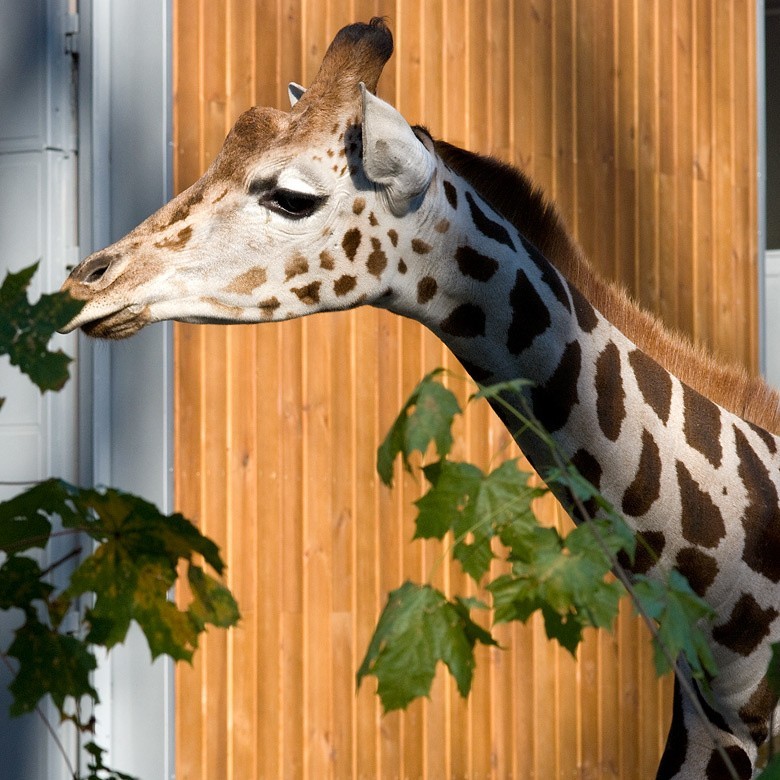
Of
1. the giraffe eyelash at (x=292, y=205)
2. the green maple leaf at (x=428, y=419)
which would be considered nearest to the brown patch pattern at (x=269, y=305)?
the giraffe eyelash at (x=292, y=205)

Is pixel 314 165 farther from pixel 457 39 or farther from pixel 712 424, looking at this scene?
pixel 457 39

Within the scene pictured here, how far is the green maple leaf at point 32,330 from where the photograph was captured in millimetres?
1094

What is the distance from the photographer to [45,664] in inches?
45.3

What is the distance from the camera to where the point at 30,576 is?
1.17 m

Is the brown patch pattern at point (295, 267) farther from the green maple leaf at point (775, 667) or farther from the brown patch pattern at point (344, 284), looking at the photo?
the green maple leaf at point (775, 667)

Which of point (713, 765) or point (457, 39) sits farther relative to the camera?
point (457, 39)

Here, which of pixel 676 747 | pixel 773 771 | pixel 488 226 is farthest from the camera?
pixel 676 747

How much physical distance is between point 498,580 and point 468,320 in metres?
1.05

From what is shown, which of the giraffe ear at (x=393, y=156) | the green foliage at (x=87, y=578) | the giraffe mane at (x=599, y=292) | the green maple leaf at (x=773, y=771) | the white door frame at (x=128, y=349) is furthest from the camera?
the white door frame at (x=128, y=349)

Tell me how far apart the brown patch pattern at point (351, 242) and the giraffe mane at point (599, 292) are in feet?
0.86

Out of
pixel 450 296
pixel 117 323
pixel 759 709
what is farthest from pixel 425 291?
pixel 759 709

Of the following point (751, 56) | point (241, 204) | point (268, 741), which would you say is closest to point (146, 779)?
point (268, 741)

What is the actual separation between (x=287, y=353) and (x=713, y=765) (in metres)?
1.74

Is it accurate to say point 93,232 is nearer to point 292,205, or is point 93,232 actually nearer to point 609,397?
point 292,205
